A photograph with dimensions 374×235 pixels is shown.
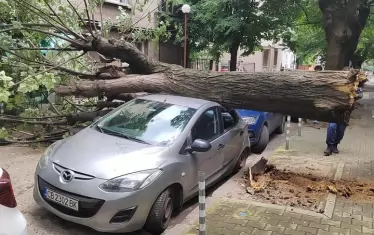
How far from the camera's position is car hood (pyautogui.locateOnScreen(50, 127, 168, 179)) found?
4.18 meters

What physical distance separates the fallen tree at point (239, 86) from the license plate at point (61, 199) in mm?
3317

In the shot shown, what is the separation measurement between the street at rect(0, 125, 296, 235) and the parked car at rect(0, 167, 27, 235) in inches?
66.6

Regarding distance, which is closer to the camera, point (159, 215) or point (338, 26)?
point (159, 215)

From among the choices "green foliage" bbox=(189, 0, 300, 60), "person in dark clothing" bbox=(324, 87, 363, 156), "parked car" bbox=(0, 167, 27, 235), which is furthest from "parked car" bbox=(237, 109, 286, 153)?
"green foliage" bbox=(189, 0, 300, 60)

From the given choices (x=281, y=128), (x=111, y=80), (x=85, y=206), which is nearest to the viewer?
(x=85, y=206)

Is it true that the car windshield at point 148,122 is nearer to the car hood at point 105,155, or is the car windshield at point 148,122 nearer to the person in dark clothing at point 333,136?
the car hood at point 105,155

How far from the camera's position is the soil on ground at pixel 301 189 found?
5.61m

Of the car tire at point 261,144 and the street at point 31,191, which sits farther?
the car tire at point 261,144

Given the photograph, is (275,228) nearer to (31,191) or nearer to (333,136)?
(31,191)

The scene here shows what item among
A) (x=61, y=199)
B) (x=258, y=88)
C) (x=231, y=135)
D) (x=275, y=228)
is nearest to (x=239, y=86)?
(x=258, y=88)

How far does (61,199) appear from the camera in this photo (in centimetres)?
414

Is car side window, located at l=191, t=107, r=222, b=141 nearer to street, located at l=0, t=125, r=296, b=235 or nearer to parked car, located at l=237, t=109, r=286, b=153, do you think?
street, located at l=0, t=125, r=296, b=235

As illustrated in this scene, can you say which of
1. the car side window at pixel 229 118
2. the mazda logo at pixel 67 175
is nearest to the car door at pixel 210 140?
the car side window at pixel 229 118

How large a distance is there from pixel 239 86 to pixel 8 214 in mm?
4461
